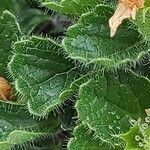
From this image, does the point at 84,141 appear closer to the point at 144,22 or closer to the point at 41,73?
the point at 41,73

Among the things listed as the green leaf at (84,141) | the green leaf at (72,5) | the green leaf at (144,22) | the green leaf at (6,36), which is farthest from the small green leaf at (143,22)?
the green leaf at (6,36)

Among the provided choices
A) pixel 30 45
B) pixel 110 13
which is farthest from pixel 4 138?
pixel 110 13

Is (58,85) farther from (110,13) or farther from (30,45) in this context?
(110,13)

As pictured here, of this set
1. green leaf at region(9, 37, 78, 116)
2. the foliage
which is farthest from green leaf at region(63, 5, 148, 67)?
green leaf at region(9, 37, 78, 116)

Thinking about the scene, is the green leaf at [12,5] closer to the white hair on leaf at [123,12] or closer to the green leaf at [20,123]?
the green leaf at [20,123]

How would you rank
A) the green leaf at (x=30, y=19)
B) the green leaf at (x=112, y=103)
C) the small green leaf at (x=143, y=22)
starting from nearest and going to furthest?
the small green leaf at (x=143, y=22) → the green leaf at (x=112, y=103) → the green leaf at (x=30, y=19)

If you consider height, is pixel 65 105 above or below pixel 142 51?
below

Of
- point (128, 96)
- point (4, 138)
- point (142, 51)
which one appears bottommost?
point (4, 138)
